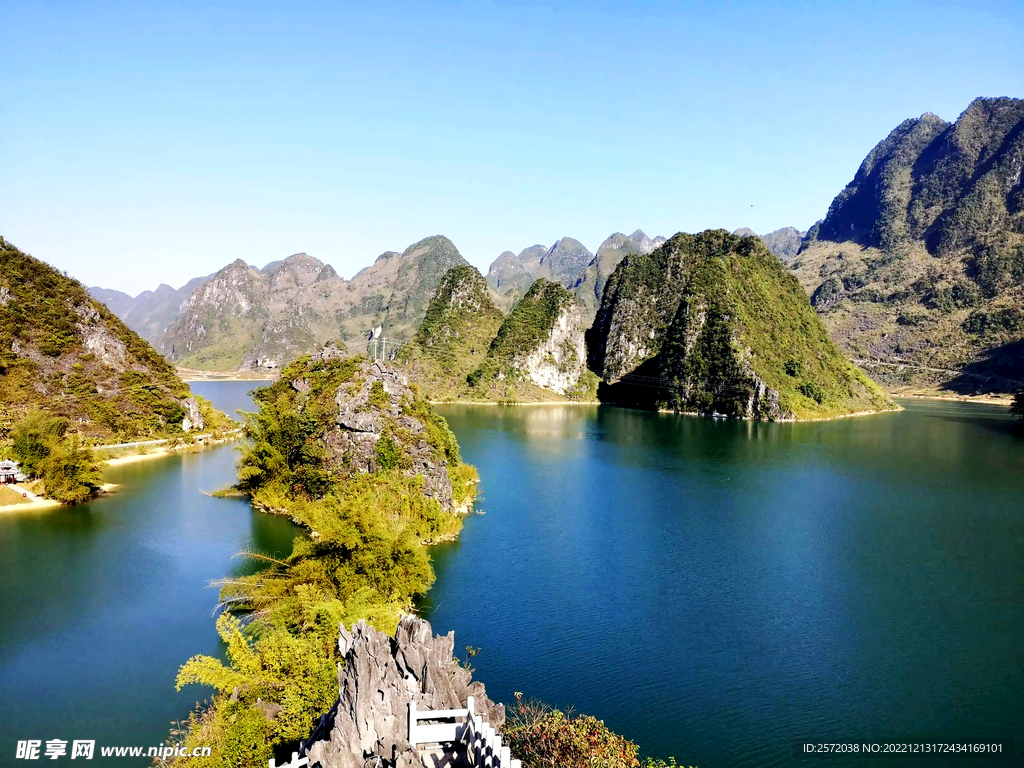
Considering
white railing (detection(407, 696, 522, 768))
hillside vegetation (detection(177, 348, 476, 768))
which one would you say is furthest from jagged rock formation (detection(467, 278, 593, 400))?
white railing (detection(407, 696, 522, 768))

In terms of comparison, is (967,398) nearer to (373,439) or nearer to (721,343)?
(721,343)

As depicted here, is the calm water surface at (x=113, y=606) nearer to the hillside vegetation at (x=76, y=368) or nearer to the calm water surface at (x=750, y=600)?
the calm water surface at (x=750, y=600)

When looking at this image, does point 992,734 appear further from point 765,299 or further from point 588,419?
point 765,299

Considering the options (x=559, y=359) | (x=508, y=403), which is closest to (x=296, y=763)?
(x=508, y=403)

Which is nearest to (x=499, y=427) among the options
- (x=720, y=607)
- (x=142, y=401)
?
(x=142, y=401)

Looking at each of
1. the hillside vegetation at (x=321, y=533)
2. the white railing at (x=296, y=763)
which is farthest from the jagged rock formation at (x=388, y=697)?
the hillside vegetation at (x=321, y=533)

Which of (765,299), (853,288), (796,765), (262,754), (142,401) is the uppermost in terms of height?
(853,288)
